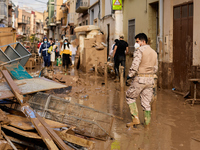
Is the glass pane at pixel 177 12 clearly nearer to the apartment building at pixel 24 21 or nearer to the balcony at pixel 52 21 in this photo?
the balcony at pixel 52 21

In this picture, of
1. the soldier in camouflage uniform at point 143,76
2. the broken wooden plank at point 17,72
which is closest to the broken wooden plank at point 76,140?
the soldier in camouflage uniform at point 143,76

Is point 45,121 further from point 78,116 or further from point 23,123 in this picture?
point 78,116

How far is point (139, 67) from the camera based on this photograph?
5.86m

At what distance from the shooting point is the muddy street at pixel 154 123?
5.02m

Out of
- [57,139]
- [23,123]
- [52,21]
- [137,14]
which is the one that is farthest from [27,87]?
[52,21]

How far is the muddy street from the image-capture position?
16.5 feet

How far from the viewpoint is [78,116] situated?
5195mm

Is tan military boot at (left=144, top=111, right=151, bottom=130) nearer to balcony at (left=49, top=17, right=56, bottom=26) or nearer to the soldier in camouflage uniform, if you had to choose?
the soldier in camouflage uniform

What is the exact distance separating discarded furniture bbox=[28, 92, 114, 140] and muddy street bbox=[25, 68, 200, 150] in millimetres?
192

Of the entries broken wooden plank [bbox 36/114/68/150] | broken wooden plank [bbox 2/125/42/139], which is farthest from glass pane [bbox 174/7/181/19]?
broken wooden plank [bbox 2/125/42/139]

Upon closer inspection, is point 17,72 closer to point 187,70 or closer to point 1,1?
point 187,70

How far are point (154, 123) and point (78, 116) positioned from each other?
1.90 meters

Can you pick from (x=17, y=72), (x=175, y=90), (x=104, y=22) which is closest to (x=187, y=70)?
(x=175, y=90)

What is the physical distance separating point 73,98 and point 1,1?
988 inches
